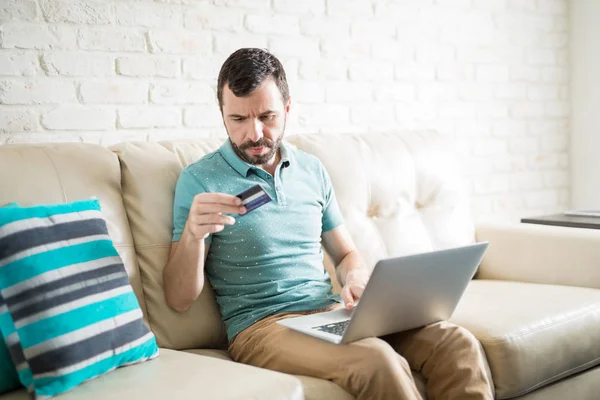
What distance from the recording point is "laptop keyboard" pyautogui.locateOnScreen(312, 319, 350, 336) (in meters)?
1.81

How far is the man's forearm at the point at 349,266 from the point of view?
216 centimetres

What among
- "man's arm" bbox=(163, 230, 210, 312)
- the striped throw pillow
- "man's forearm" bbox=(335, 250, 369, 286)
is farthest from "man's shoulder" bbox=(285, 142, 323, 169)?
the striped throw pillow

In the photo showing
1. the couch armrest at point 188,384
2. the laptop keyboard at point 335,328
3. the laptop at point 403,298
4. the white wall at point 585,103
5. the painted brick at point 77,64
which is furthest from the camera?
the white wall at point 585,103

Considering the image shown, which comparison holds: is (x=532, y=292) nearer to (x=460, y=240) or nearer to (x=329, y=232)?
(x=460, y=240)

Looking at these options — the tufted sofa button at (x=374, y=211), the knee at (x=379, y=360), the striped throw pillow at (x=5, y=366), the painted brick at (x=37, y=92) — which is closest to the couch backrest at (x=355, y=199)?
the tufted sofa button at (x=374, y=211)

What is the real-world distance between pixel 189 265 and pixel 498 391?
0.82 m

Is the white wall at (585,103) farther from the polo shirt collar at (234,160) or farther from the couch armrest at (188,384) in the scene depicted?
the couch armrest at (188,384)

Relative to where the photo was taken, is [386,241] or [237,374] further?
[386,241]

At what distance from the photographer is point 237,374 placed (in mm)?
1653

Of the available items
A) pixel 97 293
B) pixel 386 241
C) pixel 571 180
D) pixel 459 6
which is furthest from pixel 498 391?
pixel 571 180

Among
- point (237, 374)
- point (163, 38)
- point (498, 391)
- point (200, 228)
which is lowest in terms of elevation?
point (498, 391)

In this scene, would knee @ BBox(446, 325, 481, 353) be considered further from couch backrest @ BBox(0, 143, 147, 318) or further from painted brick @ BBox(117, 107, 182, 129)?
painted brick @ BBox(117, 107, 182, 129)

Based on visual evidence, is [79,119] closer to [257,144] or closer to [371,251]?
[257,144]

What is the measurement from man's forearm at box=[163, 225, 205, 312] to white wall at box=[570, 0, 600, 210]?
2607mm
